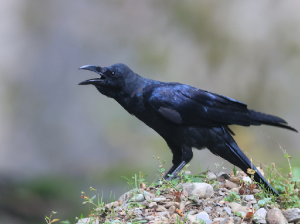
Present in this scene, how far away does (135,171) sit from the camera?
15.0ft

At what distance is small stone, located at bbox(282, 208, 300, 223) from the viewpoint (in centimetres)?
223

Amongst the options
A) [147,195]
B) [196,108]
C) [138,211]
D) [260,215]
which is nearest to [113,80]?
[196,108]

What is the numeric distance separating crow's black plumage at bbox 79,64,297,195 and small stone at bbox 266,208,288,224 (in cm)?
55

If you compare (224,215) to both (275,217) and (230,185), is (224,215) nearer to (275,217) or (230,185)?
(275,217)

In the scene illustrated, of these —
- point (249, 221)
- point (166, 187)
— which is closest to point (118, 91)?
point (166, 187)

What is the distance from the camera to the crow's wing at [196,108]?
8.89 ft

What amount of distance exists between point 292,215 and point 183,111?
128 cm

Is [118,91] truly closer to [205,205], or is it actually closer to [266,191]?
[205,205]

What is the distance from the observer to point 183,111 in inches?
108

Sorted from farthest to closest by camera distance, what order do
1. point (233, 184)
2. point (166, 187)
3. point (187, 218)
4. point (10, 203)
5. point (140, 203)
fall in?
point (10, 203), point (233, 184), point (166, 187), point (140, 203), point (187, 218)

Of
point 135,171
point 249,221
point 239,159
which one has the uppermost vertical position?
point 135,171

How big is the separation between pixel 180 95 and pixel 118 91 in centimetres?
64

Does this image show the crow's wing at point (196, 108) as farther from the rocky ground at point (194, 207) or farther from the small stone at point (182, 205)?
the small stone at point (182, 205)

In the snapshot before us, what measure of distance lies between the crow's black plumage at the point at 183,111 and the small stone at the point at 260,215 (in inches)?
19.0
